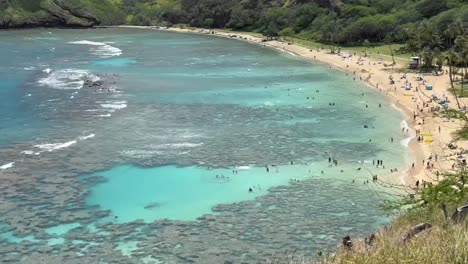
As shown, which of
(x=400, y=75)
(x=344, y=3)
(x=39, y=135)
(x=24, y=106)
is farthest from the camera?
(x=344, y=3)

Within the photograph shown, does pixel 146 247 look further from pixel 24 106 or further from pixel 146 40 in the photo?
pixel 146 40

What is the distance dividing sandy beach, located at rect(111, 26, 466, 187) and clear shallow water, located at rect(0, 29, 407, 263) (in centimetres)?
215

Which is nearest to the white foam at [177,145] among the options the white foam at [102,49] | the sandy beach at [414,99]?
the sandy beach at [414,99]

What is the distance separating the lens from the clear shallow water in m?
33.7

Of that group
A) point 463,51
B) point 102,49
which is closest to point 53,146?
point 463,51

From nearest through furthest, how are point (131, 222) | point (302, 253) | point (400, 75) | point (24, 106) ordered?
point (302, 253) < point (131, 222) < point (24, 106) < point (400, 75)

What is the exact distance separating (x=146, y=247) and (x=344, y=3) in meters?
141

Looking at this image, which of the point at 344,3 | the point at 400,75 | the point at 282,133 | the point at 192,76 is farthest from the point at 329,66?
the point at 344,3

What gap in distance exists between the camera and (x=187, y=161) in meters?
47.9

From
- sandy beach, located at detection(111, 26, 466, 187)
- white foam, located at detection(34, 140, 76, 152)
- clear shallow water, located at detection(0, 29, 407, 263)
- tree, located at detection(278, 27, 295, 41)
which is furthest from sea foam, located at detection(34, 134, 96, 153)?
tree, located at detection(278, 27, 295, 41)

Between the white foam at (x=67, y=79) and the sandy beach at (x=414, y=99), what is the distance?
4304 centimetres

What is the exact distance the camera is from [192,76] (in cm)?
9575

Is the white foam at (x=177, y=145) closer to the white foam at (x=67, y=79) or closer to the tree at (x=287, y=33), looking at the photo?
the white foam at (x=67, y=79)

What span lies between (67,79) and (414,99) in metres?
54.2
